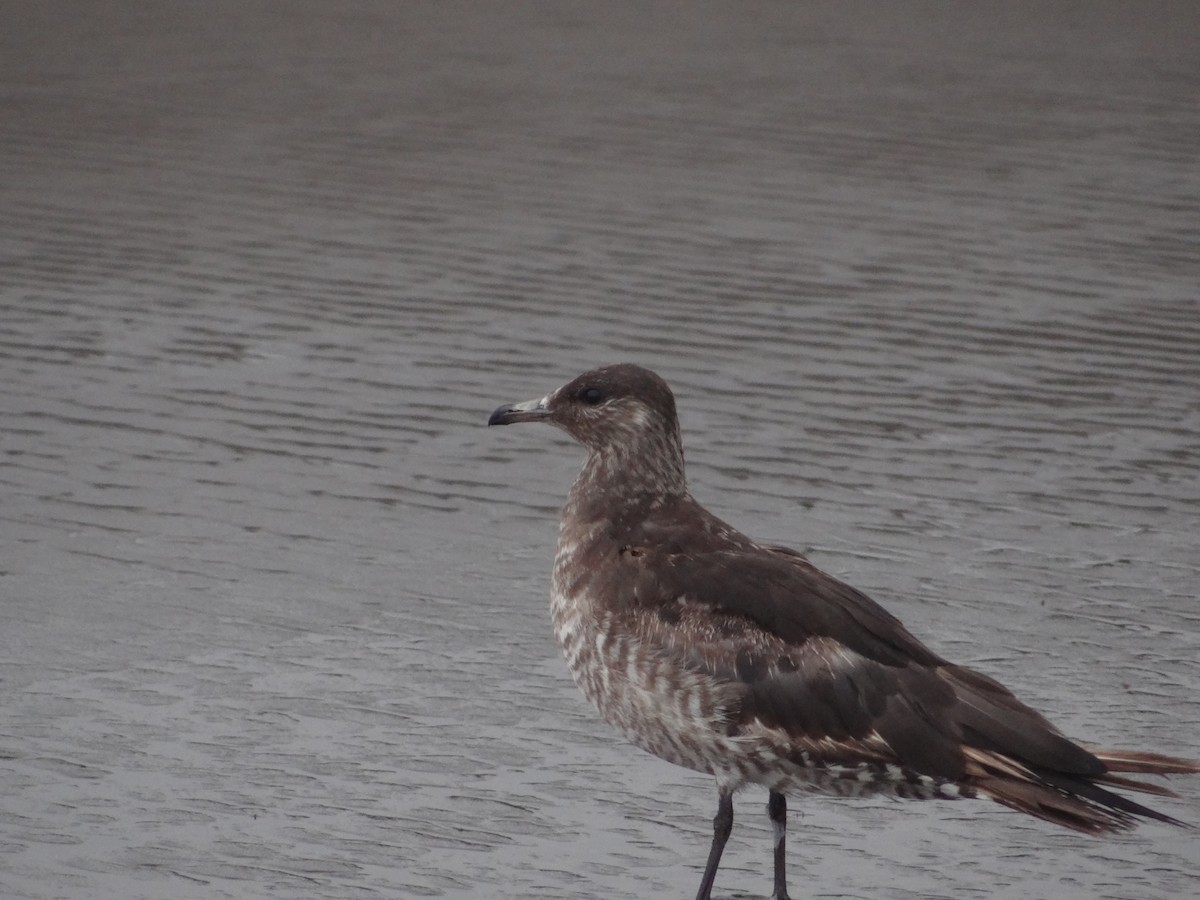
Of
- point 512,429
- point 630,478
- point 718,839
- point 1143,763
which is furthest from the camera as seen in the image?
Answer: point 512,429

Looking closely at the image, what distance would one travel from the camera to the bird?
5.51 m

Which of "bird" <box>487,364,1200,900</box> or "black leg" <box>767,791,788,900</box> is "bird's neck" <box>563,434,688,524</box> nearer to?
"bird" <box>487,364,1200,900</box>

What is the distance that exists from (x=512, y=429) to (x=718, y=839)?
5.08 metres

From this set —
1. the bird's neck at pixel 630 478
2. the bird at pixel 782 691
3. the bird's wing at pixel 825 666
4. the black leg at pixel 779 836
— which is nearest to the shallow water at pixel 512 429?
the black leg at pixel 779 836

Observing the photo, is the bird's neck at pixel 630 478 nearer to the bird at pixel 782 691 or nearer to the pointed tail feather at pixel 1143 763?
the bird at pixel 782 691

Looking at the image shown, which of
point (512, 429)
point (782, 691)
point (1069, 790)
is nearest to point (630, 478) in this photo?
point (782, 691)

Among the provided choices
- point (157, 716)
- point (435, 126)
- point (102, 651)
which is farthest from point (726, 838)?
point (435, 126)

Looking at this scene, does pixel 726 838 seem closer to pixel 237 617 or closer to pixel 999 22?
pixel 237 617

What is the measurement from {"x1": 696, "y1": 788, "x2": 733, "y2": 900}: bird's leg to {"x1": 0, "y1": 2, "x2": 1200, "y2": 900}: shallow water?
0.82 ft

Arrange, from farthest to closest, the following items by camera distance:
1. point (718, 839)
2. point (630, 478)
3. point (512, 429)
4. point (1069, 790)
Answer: point (512, 429)
point (630, 478)
point (718, 839)
point (1069, 790)

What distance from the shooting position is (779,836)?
19.5ft

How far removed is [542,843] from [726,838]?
663 millimetres

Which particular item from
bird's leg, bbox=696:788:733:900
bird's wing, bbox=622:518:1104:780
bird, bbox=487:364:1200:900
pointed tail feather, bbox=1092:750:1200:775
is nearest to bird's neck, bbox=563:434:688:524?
bird, bbox=487:364:1200:900

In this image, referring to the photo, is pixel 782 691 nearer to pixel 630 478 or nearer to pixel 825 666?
pixel 825 666
